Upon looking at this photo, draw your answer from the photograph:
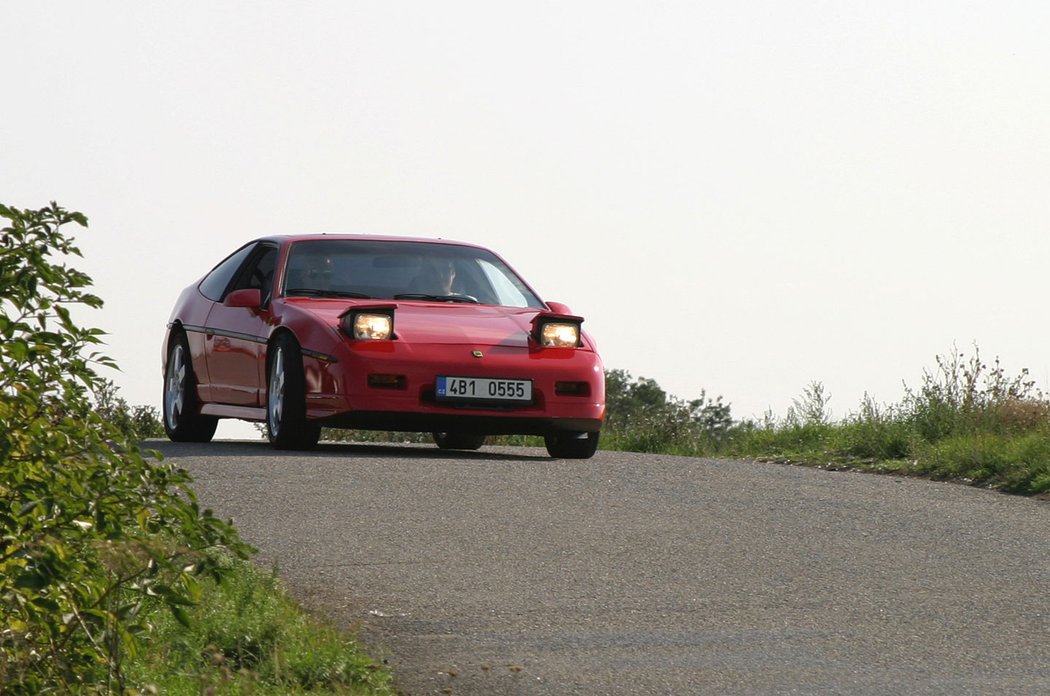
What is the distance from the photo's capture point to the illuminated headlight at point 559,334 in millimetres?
12227

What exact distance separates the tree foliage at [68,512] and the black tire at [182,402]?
872 centimetres

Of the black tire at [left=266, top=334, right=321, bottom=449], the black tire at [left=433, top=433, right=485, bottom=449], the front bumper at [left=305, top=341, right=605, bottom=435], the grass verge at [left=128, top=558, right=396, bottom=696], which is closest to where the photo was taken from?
the grass verge at [left=128, top=558, right=396, bottom=696]

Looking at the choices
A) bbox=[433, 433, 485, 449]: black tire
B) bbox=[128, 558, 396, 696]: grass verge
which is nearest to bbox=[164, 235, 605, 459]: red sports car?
bbox=[433, 433, 485, 449]: black tire

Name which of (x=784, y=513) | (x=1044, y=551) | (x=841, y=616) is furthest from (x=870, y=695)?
(x=784, y=513)

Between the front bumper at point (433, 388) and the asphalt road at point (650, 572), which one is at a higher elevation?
the front bumper at point (433, 388)

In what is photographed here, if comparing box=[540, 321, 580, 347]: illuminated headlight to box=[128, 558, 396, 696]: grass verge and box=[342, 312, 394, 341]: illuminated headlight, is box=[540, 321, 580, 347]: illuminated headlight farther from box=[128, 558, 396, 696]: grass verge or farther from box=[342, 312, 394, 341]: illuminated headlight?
box=[128, 558, 396, 696]: grass verge

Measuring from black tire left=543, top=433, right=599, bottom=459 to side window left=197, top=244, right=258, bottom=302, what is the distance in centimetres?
287

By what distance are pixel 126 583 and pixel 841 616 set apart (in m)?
3.14

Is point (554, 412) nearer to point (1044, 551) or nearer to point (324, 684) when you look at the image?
point (1044, 551)

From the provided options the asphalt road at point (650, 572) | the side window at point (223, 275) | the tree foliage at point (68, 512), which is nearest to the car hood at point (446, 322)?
the asphalt road at point (650, 572)

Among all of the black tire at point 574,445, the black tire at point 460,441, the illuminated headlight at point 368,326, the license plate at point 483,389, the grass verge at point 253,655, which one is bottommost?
the grass verge at point 253,655

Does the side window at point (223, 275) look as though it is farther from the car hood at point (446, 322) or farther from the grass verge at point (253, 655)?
the grass verge at point (253, 655)

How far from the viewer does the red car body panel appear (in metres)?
11.7

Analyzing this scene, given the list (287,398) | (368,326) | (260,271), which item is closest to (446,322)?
(368,326)
